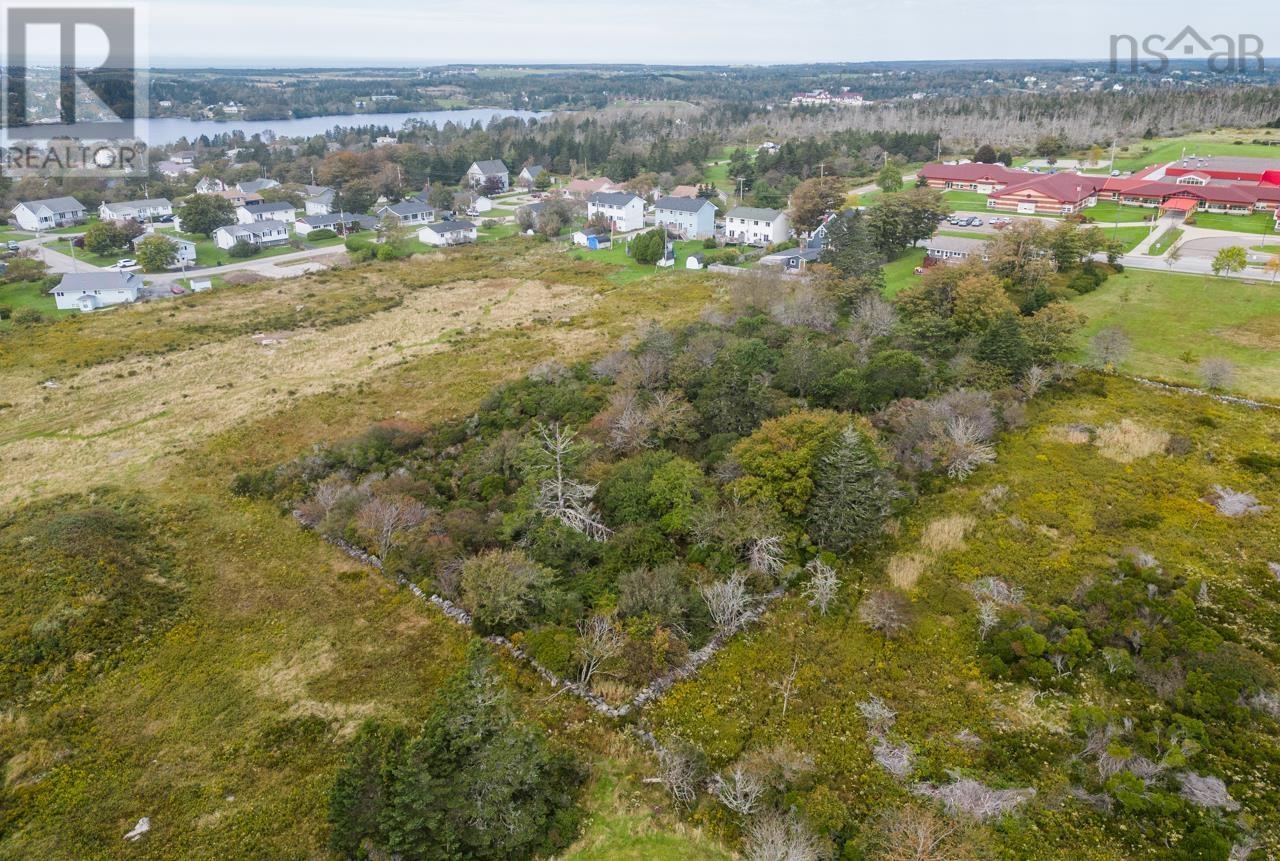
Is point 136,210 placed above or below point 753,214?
above

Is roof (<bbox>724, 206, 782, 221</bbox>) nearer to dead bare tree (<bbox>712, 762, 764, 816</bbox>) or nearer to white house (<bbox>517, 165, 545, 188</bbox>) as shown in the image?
white house (<bbox>517, 165, 545, 188</bbox>)

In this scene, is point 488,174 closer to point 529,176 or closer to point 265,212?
point 529,176

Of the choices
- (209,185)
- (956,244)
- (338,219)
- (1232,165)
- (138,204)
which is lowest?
(956,244)

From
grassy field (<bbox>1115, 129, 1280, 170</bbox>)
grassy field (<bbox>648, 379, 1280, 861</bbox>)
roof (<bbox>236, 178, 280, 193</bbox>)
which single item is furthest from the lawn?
roof (<bbox>236, 178, 280, 193</bbox>)

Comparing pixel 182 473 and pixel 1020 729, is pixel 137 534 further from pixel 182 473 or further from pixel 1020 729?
pixel 1020 729

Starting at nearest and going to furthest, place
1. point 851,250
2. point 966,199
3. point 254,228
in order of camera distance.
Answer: point 851,250 < point 254,228 < point 966,199

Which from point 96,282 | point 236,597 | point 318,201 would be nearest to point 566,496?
point 236,597
